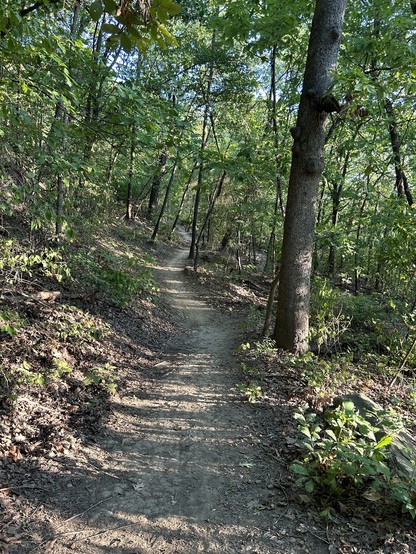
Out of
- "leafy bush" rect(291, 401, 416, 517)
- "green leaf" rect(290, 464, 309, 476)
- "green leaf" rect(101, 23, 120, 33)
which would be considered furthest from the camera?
"green leaf" rect(290, 464, 309, 476)

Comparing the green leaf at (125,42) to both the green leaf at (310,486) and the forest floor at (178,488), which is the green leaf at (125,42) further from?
the green leaf at (310,486)

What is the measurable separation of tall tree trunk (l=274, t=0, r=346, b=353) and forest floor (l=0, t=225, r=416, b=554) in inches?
51.2

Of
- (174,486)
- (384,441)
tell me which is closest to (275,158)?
(384,441)

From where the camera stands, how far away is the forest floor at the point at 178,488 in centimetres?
256

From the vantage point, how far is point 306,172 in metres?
6.02

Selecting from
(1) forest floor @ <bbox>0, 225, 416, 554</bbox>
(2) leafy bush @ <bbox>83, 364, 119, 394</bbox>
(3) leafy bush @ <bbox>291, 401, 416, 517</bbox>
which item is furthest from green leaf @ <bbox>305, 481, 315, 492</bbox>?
(2) leafy bush @ <bbox>83, 364, 119, 394</bbox>

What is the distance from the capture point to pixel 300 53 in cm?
937

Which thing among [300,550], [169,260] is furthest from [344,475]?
[169,260]

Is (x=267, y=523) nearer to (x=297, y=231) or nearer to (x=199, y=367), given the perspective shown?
(x=199, y=367)

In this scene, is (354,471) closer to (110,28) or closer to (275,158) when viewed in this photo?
(110,28)

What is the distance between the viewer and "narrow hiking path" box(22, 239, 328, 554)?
2.59 m

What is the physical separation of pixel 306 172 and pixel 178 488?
5116 millimetres

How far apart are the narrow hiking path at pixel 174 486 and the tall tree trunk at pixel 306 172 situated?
6.06 feet

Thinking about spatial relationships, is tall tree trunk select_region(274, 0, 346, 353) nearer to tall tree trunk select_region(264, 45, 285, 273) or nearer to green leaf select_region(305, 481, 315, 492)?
tall tree trunk select_region(264, 45, 285, 273)
